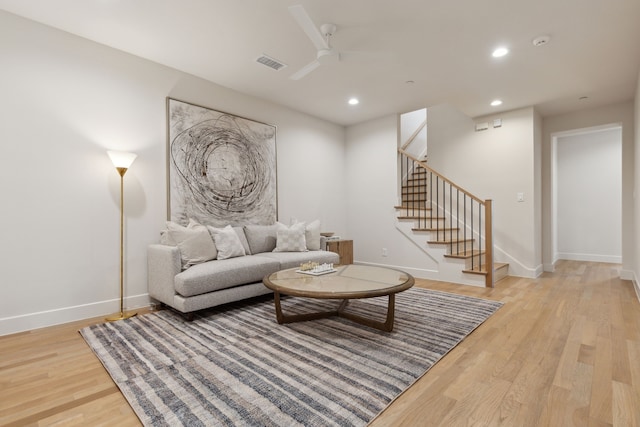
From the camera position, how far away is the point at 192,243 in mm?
3104

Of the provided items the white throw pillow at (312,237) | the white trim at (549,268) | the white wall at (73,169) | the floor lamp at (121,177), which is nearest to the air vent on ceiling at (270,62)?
the white wall at (73,169)

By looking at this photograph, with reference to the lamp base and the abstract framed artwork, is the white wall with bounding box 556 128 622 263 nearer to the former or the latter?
the abstract framed artwork

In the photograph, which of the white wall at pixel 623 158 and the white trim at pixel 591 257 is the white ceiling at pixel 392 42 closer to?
the white wall at pixel 623 158

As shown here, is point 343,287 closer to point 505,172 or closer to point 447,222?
point 447,222

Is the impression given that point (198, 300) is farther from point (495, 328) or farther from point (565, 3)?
point (565, 3)

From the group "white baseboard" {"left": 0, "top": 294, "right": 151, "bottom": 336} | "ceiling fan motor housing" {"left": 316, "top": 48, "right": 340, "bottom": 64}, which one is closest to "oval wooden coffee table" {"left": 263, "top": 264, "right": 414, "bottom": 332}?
"white baseboard" {"left": 0, "top": 294, "right": 151, "bottom": 336}

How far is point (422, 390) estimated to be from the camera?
5.51 ft

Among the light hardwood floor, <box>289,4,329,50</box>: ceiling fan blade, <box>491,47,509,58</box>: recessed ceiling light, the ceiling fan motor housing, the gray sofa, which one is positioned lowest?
the light hardwood floor

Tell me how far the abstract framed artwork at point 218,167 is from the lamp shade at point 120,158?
0.56m

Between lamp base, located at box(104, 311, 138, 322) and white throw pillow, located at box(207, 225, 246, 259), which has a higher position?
white throw pillow, located at box(207, 225, 246, 259)

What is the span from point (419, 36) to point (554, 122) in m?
3.83

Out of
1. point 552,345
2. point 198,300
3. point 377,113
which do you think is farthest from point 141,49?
point 552,345

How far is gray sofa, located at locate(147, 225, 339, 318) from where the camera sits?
8.98ft

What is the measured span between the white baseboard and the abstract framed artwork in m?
0.98
